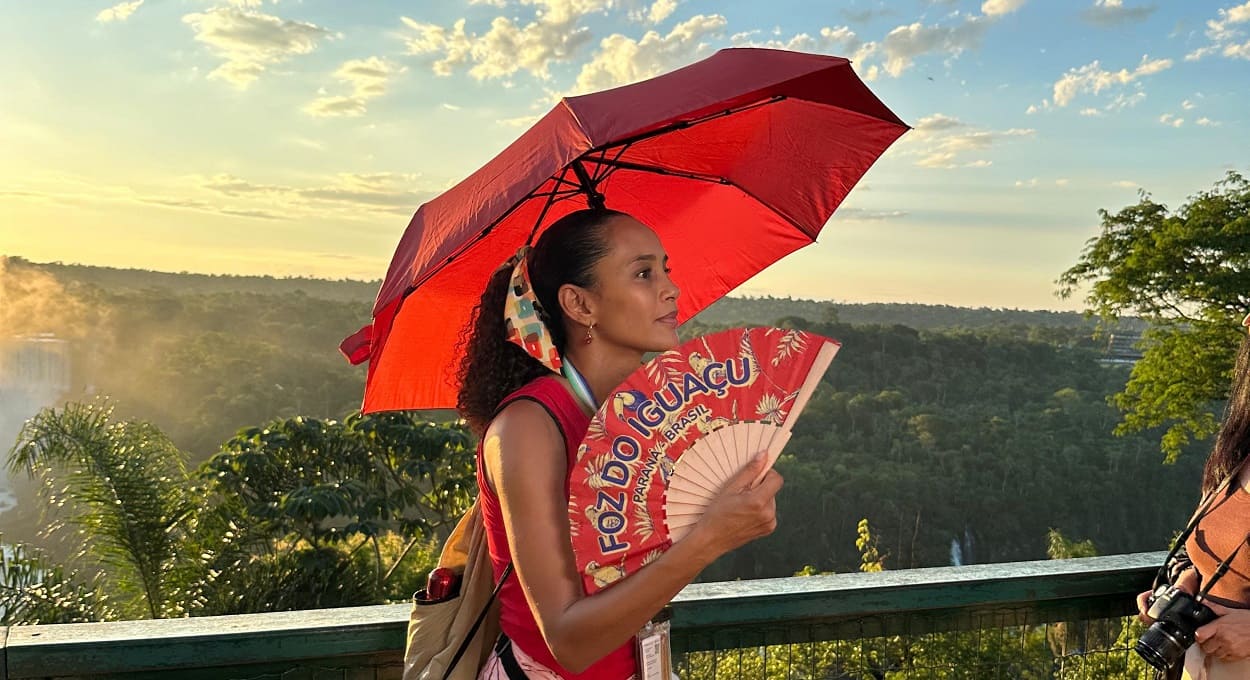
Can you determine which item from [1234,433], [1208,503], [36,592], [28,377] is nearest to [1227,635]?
[1208,503]

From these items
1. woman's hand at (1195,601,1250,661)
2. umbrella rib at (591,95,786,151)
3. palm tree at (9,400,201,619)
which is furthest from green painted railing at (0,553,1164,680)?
palm tree at (9,400,201,619)

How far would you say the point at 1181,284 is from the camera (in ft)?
86.3

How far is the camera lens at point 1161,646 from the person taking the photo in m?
1.94

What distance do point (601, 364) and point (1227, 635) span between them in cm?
134

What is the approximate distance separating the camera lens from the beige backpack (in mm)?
1288

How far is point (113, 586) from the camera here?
867 centimetres

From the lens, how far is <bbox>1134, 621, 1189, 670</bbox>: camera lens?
194cm

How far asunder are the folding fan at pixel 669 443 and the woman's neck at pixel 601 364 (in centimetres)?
20

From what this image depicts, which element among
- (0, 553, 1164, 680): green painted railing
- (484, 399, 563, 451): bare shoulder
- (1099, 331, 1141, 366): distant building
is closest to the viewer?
(484, 399, 563, 451): bare shoulder

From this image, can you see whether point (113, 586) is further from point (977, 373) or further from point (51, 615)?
point (977, 373)

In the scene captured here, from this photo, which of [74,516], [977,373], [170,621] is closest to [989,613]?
[170,621]

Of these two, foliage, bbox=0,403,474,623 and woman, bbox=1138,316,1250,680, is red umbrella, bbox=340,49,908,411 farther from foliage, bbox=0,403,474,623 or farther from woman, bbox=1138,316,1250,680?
foliage, bbox=0,403,474,623

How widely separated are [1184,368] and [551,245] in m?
29.3

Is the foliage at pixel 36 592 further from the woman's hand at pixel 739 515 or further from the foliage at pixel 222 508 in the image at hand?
the woman's hand at pixel 739 515
